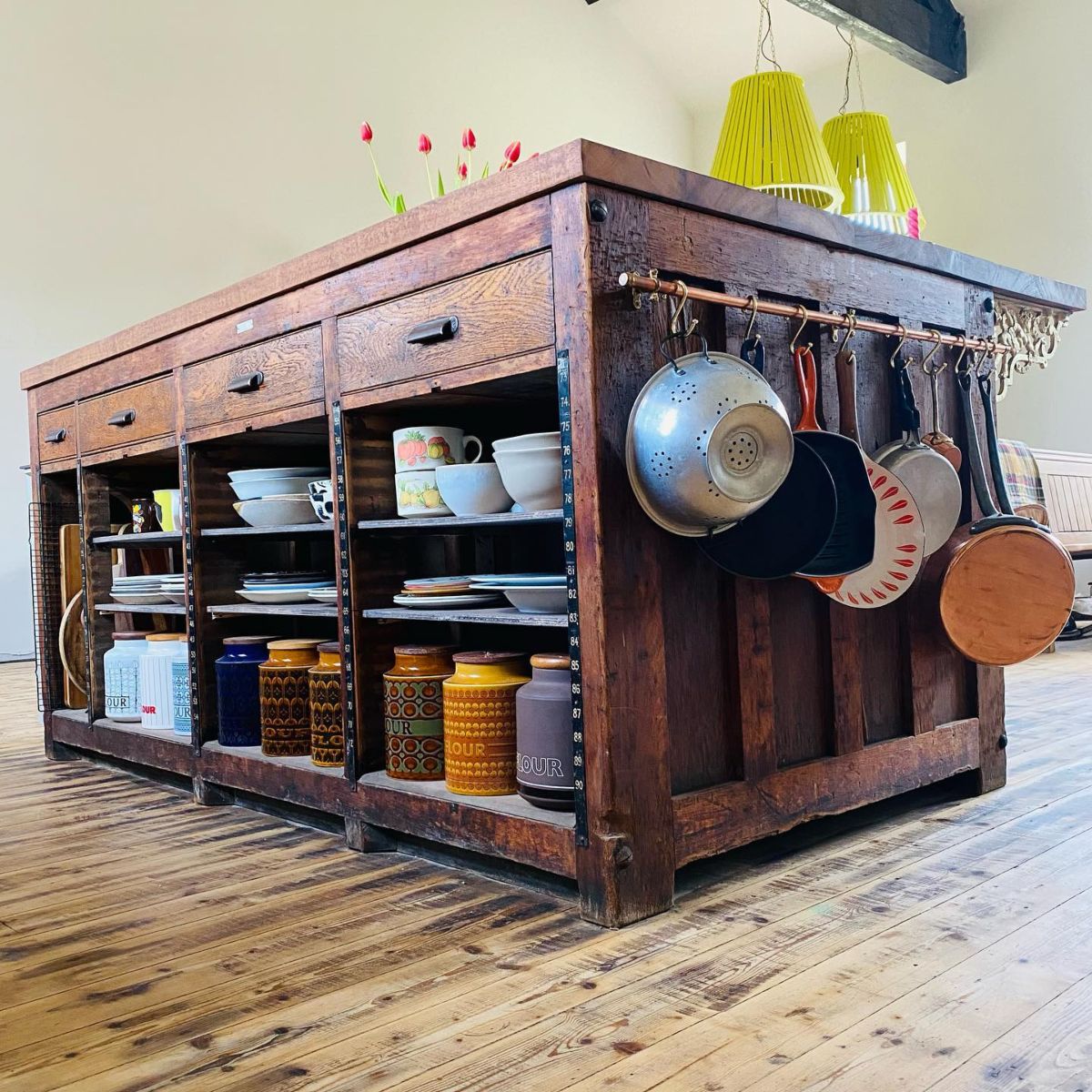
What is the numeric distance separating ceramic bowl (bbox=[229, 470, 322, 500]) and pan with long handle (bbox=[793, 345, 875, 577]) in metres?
0.99

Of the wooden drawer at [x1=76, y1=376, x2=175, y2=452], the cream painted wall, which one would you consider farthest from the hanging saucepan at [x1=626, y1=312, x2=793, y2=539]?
the cream painted wall

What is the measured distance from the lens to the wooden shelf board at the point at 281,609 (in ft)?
6.58

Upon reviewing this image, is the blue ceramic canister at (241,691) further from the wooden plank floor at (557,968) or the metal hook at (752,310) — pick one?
the metal hook at (752,310)

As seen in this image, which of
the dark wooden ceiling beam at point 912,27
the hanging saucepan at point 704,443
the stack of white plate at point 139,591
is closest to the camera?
the hanging saucepan at point 704,443

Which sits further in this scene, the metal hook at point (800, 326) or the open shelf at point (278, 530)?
the open shelf at point (278, 530)

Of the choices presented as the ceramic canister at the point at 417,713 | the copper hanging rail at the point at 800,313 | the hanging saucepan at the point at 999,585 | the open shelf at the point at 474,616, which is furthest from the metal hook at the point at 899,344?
the ceramic canister at the point at 417,713

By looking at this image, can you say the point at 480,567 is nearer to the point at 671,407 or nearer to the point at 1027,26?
the point at 671,407

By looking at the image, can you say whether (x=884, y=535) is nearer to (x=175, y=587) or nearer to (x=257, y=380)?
(x=257, y=380)

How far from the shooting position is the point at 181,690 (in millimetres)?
2461

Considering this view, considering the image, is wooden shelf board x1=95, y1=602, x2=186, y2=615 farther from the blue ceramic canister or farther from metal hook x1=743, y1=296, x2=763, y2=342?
metal hook x1=743, y1=296, x2=763, y2=342

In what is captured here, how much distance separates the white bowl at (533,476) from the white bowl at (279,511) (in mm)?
675

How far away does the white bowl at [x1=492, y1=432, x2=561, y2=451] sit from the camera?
1582 millimetres

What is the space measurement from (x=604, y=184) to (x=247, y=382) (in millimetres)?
925

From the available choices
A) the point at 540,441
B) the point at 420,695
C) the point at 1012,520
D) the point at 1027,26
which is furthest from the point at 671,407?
the point at 1027,26
